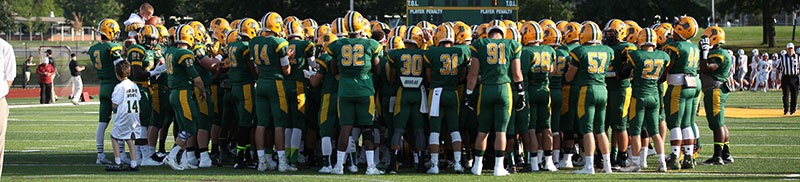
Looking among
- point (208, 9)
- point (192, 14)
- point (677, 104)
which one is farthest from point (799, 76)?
point (192, 14)

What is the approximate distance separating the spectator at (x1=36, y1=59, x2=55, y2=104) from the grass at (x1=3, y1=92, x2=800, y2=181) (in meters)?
7.81

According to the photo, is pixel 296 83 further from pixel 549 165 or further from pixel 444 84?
pixel 549 165

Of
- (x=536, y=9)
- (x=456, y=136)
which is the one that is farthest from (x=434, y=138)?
(x=536, y=9)

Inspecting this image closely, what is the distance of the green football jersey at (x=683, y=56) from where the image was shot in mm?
10945

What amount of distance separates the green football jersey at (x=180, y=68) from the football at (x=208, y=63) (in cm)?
23

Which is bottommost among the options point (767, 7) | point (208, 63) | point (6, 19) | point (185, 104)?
point (185, 104)

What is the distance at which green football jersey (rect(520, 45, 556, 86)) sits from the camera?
10562 millimetres

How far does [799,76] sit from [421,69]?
12.7m

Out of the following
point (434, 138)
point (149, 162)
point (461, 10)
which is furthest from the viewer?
point (461, 10)

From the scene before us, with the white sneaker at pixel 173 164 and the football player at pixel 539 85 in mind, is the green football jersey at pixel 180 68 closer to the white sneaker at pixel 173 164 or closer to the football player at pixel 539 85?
the white sneaker at pixel 173 164

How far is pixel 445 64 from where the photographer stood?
1035 centimetres

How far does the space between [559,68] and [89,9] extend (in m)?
91.5

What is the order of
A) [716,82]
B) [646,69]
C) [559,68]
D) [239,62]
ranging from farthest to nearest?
[716,82]
[239,62]
[559,68]
[646,69]

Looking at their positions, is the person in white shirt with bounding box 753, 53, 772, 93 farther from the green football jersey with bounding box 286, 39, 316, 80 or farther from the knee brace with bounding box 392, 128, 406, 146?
the green football jersey with bounding box 286, 39, 316, 80
